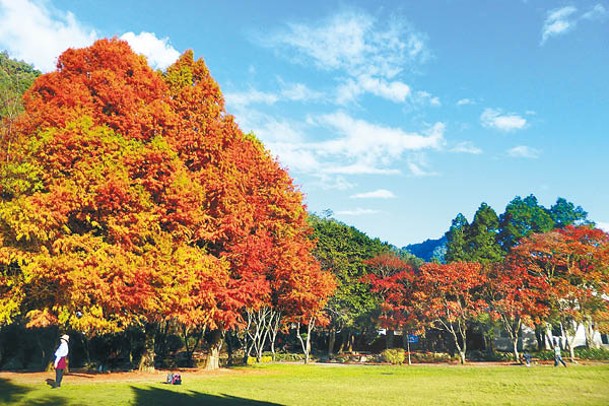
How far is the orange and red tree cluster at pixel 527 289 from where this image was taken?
29.4m

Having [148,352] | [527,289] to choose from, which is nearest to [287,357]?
[148,352]

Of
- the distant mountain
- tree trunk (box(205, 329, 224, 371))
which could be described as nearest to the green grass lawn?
tree trunk (box(205, 329, 224, 371))

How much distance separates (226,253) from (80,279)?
818cm

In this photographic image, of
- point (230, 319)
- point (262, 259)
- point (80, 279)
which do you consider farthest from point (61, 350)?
point (262, 259)

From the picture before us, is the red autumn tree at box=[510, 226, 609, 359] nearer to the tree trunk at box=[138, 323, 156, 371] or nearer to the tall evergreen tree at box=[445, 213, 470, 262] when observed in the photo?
the tall evergreen tree at box=[445, 213, 470, 262]

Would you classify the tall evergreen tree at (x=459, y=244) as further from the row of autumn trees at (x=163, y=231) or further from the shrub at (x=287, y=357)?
the shrub at (x=287, y=357)

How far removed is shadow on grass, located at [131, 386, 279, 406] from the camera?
11491 mm

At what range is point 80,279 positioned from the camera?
16047mm

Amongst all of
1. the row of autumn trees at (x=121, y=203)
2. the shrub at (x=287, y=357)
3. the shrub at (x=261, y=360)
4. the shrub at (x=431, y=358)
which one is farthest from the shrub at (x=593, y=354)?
the row of autumn trees at (x=121, y=203)

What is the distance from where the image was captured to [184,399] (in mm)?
12305

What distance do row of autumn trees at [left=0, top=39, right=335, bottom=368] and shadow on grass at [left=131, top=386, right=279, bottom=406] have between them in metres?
4.56

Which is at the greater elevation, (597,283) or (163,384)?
(597,283)

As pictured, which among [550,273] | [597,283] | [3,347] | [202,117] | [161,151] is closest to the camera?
[161,151]

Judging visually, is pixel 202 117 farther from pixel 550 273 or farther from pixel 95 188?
pixel 550 273
